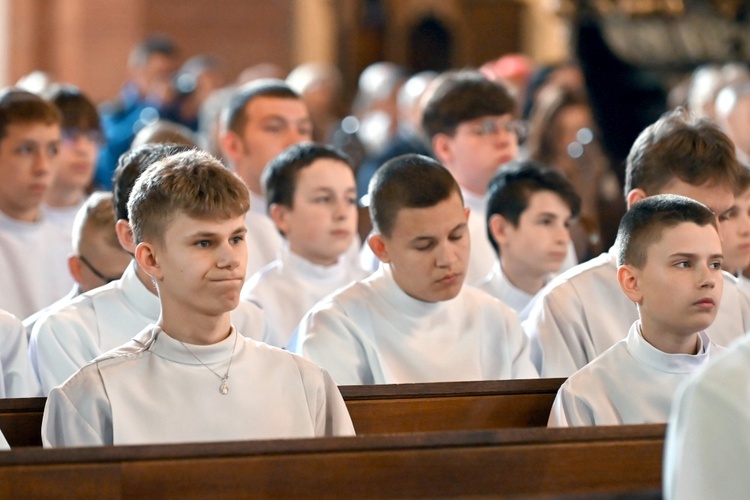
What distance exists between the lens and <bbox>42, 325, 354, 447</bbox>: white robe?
3295 millimetres

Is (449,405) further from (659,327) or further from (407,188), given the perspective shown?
(407,188)

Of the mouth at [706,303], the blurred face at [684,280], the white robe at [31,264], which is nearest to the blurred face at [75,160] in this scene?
the white robe at [31,264]

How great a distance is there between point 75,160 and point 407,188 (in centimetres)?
251

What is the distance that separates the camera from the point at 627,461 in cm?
307

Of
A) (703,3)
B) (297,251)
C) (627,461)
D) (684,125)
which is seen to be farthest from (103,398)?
(703,3)

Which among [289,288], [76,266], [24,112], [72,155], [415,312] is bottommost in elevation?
[415,312]

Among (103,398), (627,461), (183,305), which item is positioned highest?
(183,305)

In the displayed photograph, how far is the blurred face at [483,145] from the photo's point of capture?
6035 millimetres

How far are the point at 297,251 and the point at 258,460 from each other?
2386 mm

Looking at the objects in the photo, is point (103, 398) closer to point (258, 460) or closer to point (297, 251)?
point (258, 460)

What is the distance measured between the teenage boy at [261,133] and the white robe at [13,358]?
215 centimetres

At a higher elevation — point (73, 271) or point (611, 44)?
point (611, 44)

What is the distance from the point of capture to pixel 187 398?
335cm

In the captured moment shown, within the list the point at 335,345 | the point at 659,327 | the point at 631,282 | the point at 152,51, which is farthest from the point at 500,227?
the point at 152,51
